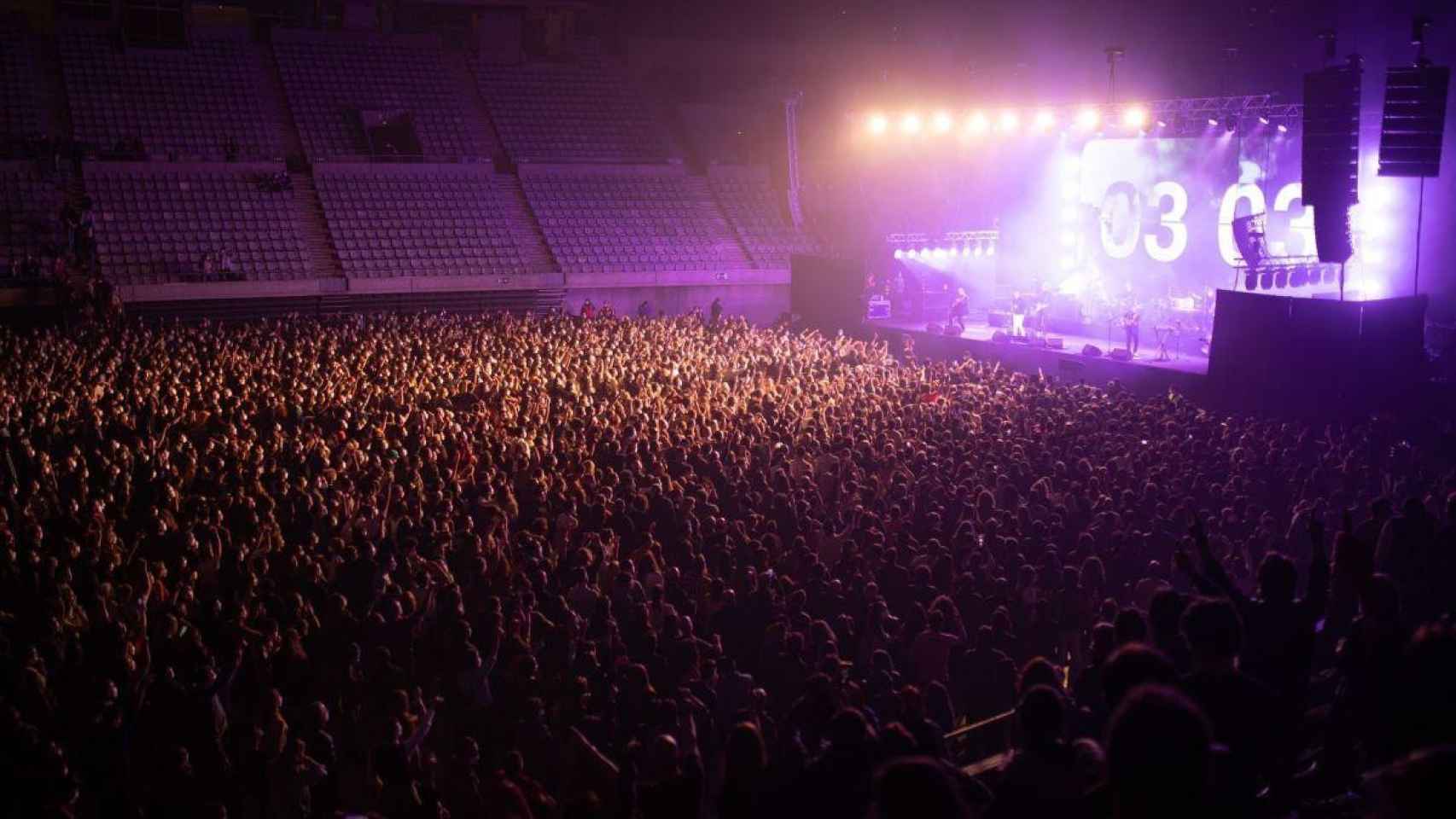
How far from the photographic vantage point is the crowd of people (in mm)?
3791

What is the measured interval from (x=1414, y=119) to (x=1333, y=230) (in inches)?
69.4

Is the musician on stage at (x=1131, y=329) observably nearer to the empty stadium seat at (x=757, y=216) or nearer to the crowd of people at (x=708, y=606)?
the crowd of people at (x=708, y=606)

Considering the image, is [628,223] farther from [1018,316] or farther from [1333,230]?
[1333,230]

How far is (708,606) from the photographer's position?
7.59 meters

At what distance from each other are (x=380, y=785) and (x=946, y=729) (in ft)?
10.5

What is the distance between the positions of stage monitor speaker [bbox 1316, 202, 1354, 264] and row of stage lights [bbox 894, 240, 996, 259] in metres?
15.0

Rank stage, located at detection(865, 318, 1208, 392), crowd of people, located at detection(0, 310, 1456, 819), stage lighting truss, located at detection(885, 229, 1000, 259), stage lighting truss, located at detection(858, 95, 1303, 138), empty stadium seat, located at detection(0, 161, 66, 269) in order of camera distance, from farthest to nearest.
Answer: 1. stage lighting truss, located at detection(885, 229, 1000, 259)
2. empty stadium seat, located at detection(0, 161, 66, 269)
3. stage lighting truss, located at detection(858, 95, 1303, 138)
4. stage, located at detection(865, 318, 1208, 392)
5. crowd of people, located at detection(0, 310, 1456, 819)

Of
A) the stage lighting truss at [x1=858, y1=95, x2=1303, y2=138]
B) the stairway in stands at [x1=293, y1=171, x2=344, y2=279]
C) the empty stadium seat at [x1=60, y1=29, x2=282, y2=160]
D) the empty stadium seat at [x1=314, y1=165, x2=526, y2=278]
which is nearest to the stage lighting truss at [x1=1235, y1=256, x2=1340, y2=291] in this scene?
the stage lighting truss at [x1=858, y1=95, x2=1303, y2=138]

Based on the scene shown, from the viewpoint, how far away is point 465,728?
6500 mm

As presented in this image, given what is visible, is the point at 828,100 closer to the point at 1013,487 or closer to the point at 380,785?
the point at 1013,487

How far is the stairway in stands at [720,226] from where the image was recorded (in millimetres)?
32281

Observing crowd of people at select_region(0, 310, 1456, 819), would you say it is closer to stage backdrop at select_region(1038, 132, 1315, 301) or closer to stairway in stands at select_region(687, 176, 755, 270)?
stage backdrop at select_region(1038, 132, 1315, 301)

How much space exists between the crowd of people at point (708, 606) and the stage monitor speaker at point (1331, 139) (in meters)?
3.97

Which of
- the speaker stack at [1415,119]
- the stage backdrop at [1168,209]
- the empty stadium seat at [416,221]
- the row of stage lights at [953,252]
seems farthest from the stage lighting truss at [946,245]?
the speaker stack at [1415,119]
